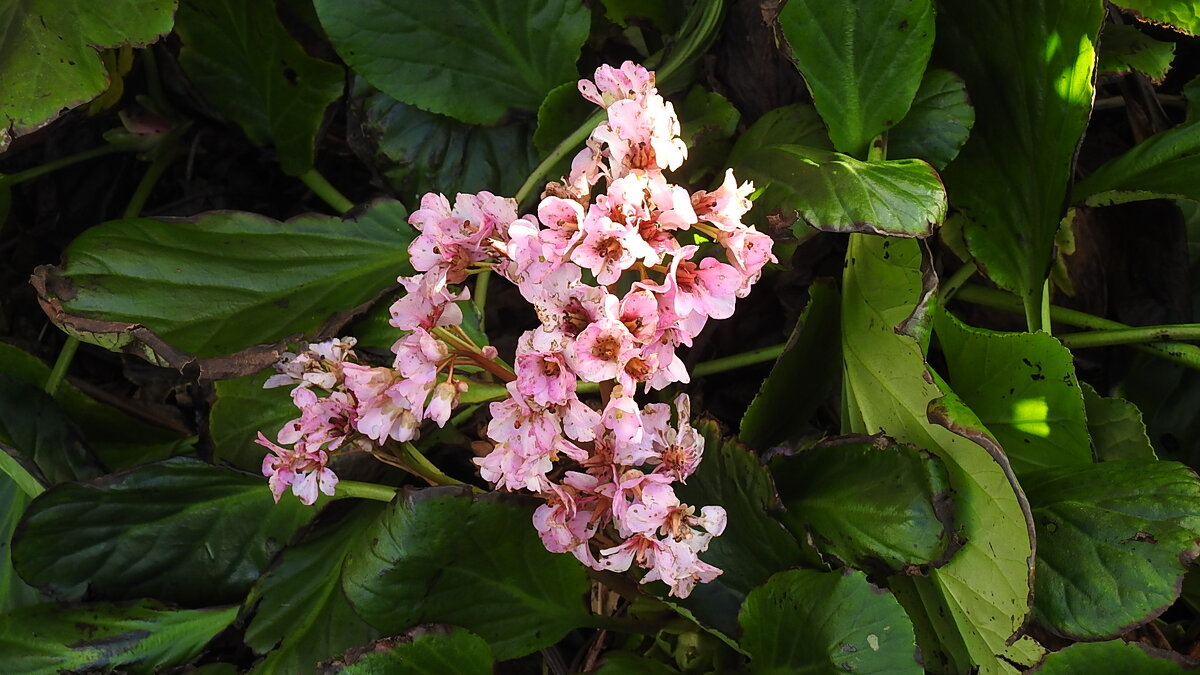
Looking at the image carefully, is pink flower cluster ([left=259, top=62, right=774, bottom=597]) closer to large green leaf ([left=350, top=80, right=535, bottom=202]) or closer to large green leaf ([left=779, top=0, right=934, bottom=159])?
large green leaf ([left=779, top=0, right=934, bottom=159])

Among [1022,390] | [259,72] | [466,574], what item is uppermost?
[259,72]

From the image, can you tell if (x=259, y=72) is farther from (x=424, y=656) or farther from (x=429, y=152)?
(x=424, y=656)

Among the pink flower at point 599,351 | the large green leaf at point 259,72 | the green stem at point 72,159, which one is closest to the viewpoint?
the pink flower at point 599,351

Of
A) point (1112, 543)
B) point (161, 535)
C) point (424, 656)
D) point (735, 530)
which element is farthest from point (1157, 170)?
point (161, 535)

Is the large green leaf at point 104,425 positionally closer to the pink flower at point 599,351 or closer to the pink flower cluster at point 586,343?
the pink flower cluster at point 586,343

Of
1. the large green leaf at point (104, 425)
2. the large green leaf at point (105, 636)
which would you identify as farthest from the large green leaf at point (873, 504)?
the large green leaf at point (104, 425)

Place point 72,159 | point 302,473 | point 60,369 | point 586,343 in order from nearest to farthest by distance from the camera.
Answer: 1. point 586,343
2. point 302,473
3. point 60,369
4. point 72,159
